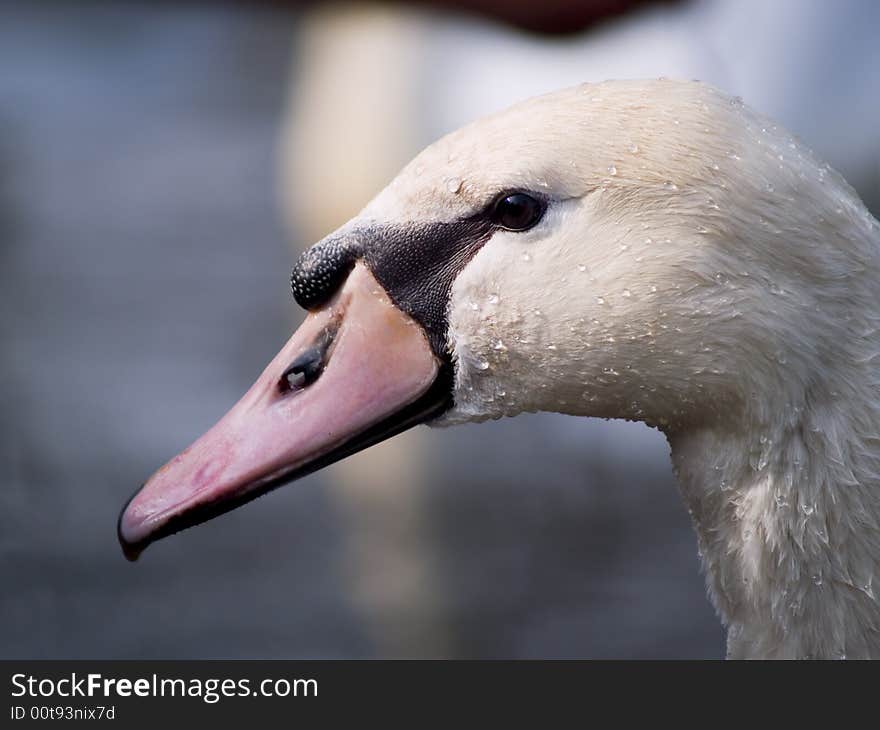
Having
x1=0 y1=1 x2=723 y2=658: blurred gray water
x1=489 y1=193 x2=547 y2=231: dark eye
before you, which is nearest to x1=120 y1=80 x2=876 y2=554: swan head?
x1=489 y1=193 x2=547 y2=231: dark eye

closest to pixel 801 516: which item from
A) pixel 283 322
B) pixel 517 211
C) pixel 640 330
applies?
pixel 640 330

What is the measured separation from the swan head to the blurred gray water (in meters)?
1.72

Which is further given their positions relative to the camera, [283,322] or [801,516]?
[283,322]

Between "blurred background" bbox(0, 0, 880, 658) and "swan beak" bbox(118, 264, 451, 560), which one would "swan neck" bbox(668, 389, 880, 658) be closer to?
"swan beak" bbox(118, 264, 451, 560)

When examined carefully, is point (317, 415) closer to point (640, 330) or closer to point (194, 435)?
point (640, 330)

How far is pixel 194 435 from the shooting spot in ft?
10.7

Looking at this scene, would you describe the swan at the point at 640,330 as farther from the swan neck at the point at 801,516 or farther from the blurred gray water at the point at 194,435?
the blurred gray water at the point at 194,435

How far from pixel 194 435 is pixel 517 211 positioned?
7.90ft

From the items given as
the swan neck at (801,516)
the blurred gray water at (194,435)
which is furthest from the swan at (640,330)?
the blurred gray water at (194,435)

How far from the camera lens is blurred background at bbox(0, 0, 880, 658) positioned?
9.35 feet

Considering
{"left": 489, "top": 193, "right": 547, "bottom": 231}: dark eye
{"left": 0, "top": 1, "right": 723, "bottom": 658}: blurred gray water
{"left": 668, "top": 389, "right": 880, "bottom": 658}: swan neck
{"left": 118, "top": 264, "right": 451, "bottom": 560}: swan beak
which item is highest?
{"left": 0, "top": 1, "right": 723, "bottom": 658}: blurred gray water

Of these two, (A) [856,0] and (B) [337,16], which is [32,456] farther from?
(A) [856,0]

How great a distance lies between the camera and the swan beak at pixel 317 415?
1.02 metres
